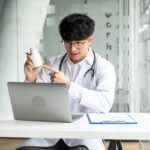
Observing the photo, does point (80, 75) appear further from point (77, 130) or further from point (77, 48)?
point (77, 130)

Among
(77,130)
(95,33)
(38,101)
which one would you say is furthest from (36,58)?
(95,33)

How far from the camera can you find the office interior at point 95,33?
13.8ft

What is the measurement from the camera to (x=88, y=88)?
6.26 ft

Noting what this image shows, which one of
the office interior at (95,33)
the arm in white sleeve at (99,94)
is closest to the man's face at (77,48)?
the arm in white sleeve at (99,94)

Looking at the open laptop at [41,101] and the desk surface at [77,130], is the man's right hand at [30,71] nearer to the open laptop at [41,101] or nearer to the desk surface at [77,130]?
the open laptop at [41,101]

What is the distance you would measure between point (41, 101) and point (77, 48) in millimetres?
520

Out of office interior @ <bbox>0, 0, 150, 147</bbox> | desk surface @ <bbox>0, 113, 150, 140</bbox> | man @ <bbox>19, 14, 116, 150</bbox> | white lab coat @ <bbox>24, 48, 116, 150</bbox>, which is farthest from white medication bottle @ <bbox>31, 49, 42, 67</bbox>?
office interior @ <bbox>0, 0, 150, 147</bbox>

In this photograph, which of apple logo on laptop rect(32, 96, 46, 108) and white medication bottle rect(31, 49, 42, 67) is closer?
apple logo on laptop rect(32, 96, 46, 108)

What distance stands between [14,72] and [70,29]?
275 cm

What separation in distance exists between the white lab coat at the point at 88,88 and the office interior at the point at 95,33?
222 centimetres

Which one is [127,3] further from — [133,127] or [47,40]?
[133,127]

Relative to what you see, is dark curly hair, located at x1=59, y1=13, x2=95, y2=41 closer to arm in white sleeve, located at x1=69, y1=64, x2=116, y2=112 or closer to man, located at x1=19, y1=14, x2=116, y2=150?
man, located at x1=19, y1=14, x2=116, y2=150

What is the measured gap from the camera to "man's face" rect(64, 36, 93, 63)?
6.17 ft

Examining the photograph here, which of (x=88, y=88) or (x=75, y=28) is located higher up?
(x=75, y=28)
